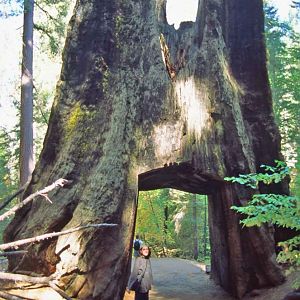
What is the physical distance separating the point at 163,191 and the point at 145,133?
14753mm

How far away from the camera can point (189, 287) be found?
39.4ft

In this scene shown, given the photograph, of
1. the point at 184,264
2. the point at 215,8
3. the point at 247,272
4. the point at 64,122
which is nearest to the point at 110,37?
the point at 64,122

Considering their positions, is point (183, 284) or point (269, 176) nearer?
point (269, 176)

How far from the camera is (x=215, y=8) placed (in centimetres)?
1138

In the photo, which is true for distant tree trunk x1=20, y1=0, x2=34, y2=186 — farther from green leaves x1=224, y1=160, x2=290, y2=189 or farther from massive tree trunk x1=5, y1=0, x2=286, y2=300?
green leaves x1=224, y1=160, x2=290, y2=189

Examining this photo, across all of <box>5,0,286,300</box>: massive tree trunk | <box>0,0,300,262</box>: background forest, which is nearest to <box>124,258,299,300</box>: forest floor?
<box>5,0,286,300</box>: massive tree trunk

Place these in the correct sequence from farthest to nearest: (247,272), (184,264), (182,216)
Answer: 1. (182,216)
2. (184,264)
3. (247,272)

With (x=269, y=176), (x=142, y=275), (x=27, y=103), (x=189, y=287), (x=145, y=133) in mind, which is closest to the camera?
(x=269, y=176)

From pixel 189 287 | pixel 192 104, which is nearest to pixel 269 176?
pixel 192 104

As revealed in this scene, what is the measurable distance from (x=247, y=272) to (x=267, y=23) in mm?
12590

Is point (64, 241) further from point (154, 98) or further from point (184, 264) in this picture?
point (184, 264)

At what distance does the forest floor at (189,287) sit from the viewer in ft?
30.1

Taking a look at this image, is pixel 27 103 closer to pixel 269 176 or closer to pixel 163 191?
pixel 269 176

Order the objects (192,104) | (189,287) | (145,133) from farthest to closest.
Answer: (189,287) → (192,104) → (145,133)
